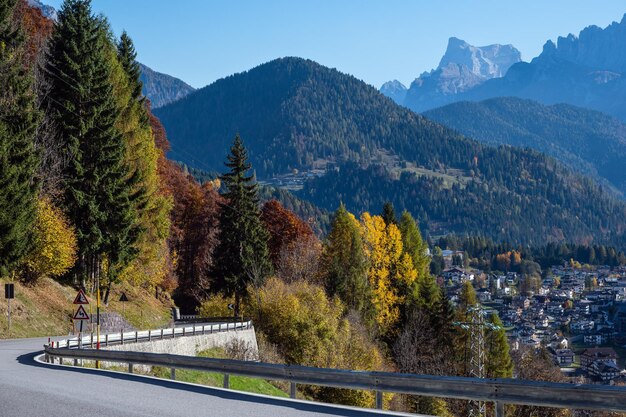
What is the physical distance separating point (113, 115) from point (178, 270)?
1507 inches

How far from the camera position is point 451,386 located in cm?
1294

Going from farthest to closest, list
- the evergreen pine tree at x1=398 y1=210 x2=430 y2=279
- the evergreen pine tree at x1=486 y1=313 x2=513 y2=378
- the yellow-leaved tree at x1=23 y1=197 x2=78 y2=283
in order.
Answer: the evergreen pine tree at x1=398 y1=210 x2=430 y2=279 → the evergreen pine tree at x1=486 y1=313 x2=513 y2=378 → the yellow-leaved tree at x1=23 y1=197 x2=78 y2=283

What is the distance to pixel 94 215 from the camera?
4312 cm

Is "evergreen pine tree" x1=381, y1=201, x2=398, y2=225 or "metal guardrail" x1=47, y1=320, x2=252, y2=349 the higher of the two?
"evergreen pine tree" x1=381, y1=201, x2=398, y2=225

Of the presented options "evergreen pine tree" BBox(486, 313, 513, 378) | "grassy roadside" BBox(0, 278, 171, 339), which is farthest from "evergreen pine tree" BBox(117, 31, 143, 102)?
"evergreen pine tree" BBox(486, 313, 513, 378)

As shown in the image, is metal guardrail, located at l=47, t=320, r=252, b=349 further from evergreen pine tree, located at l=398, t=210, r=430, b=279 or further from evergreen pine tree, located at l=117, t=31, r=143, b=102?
evergreen pine tree, located at l=398, t=210, r=430, b=279

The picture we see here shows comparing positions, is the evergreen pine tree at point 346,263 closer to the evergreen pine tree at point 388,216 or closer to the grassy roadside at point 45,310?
the evergreen pine tree at point 388,216

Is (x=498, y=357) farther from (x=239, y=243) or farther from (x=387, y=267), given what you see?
(x=239, y=243)

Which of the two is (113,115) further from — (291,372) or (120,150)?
(291,372)

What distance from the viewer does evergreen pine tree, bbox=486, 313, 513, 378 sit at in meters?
71.1

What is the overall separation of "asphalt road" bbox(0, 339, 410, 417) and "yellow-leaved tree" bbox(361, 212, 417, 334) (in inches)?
2194

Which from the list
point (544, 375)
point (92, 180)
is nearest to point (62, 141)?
point (92, 180)

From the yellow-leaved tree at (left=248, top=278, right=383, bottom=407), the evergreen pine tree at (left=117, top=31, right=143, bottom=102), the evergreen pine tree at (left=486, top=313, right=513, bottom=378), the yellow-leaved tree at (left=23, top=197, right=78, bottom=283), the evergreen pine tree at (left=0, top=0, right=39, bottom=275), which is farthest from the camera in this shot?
the evergreen pine tree at (left=486, top=313, right=513, bottom=378)

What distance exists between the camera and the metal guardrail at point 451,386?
1130cm
